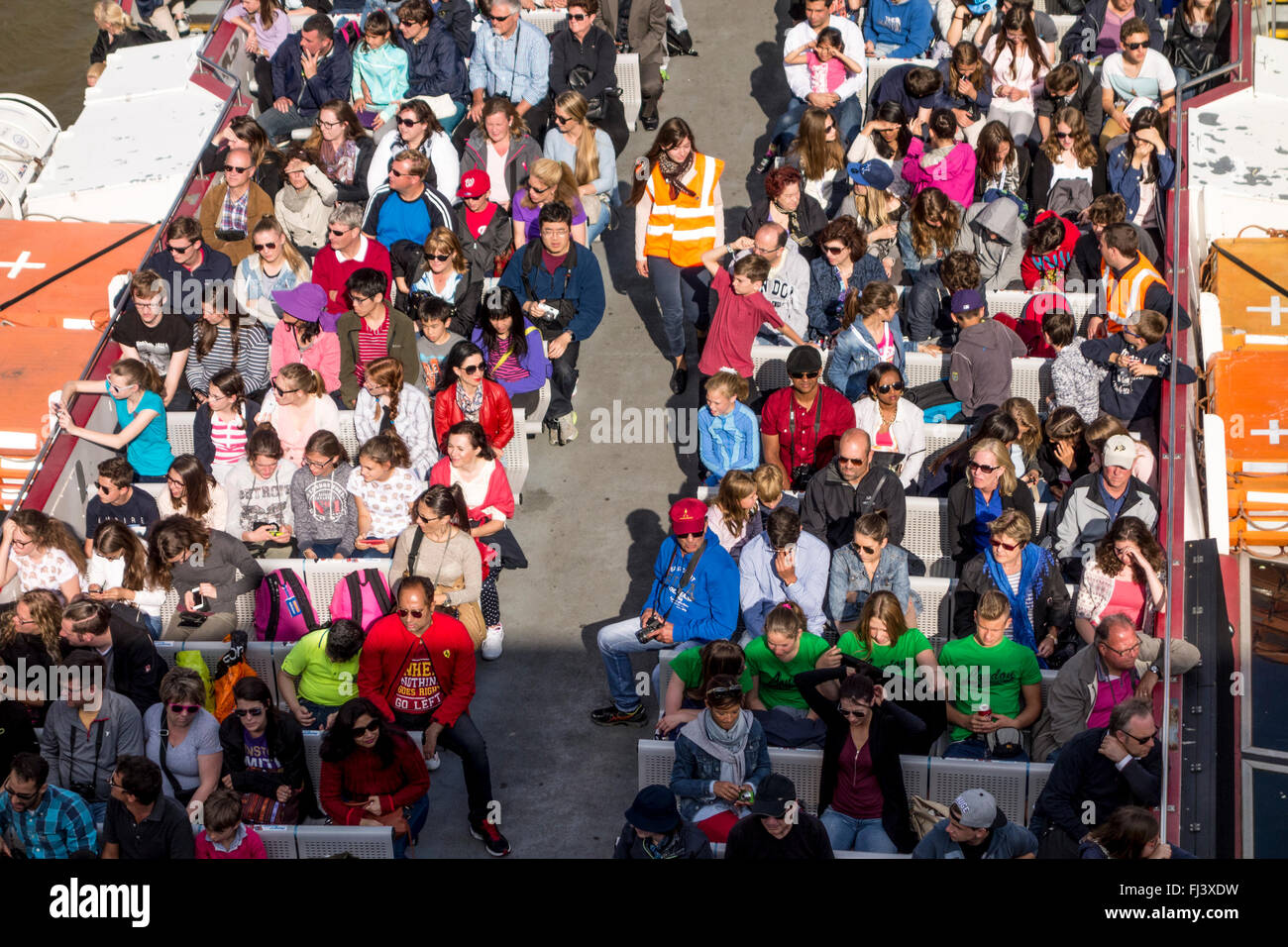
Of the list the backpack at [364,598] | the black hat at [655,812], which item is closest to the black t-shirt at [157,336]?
the backpack at [364,598]

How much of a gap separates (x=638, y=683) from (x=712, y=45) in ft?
25.0

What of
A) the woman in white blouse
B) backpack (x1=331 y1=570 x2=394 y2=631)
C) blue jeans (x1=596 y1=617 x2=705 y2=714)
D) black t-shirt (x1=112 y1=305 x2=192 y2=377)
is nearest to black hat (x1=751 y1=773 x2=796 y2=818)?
blue jeans (x1=596 y1=617 x2=705 y2=714)

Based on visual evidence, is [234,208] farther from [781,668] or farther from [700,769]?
[700,769]

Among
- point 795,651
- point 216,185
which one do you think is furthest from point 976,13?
point 795,651

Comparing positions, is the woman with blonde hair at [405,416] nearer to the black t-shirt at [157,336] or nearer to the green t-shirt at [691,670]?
the black t-shirt at [157,336]

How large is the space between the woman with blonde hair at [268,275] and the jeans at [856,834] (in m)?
5.73

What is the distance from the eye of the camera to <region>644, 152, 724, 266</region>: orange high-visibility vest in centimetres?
1254

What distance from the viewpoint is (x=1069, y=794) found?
8797mm

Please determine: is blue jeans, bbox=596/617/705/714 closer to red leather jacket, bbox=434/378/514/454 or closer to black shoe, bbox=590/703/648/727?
black shoe, bbox=590/703/648/727

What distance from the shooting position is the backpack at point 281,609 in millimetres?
10648

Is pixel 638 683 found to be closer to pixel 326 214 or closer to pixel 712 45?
pixel 326 214

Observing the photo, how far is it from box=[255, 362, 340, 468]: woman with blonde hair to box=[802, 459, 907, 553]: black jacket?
3305 mm

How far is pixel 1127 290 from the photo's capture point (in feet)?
39.7

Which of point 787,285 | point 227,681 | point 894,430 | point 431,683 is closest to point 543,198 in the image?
point 787,285
